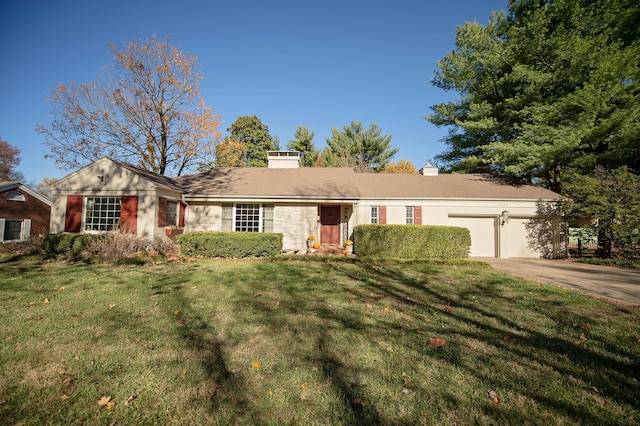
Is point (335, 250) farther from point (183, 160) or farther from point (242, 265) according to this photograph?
point (183, 160)

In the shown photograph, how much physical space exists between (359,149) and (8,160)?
1938 inches

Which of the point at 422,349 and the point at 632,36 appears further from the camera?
the point at 632,36

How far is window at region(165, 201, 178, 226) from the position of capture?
44.0ft

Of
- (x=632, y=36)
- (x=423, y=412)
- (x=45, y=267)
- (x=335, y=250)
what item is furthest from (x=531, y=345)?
(x=632, y=36)

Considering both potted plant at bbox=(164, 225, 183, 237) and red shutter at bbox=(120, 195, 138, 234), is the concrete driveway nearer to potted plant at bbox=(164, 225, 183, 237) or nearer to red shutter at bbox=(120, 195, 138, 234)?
potted plant at bbox=(164, 225, 183, 237)

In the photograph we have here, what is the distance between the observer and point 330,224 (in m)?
15.7

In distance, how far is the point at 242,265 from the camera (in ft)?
30.1

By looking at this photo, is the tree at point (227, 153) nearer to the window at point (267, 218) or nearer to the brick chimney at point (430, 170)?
the window at point (267, 218)

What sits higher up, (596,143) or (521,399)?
(596,143)

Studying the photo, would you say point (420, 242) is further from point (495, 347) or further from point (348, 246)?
point (495, 347)

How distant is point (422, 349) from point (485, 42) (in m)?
21.8

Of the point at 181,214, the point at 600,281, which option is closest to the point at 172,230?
the point at 181,214

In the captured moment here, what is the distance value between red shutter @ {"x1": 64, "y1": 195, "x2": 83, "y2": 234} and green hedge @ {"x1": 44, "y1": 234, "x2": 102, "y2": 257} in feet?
5.51

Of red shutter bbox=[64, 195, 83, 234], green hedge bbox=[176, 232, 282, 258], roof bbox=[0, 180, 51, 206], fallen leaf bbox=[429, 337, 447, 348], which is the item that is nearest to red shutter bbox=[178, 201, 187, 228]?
green hedge bbox=[176, 232, 282, 258]
